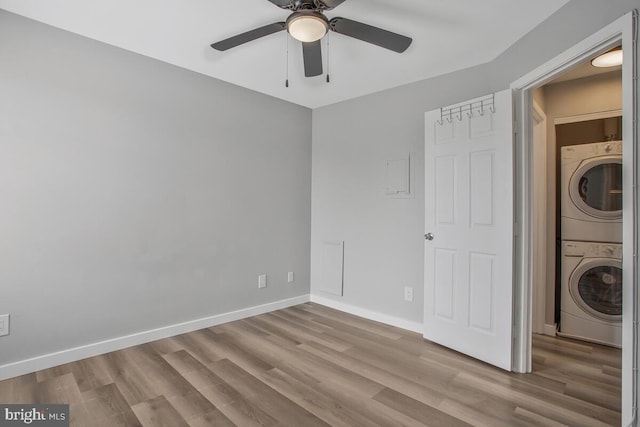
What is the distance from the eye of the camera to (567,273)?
302 cm

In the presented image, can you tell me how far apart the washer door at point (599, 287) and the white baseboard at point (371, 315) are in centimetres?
147

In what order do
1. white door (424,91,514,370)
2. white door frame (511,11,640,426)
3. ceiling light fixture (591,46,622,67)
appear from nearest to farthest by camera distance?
white door frame (511,11,640,426) < white door (424,91,514,370) < ceiling light fixture (591,46,622,67)

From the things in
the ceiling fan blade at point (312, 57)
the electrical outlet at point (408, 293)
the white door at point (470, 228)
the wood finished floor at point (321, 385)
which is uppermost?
the ceiling fan blade at point (312, 57)

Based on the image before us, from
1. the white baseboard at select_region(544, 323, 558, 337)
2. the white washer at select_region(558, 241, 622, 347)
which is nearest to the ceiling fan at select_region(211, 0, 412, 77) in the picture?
the white washer at select_region(558, 241, 622, 347)

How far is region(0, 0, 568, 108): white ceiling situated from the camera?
6.70 ft

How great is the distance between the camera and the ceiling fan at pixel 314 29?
68.0 inches

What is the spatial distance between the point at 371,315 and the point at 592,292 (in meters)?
2.01

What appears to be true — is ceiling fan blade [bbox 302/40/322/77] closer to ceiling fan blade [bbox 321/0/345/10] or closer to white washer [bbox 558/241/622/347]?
ceiling fan blade [bbox 321/0/345/10]

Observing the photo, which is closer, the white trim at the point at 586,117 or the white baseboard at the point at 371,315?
the white trim at the point at 586,117

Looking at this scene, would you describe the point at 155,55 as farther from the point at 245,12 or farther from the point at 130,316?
the point at 130,316

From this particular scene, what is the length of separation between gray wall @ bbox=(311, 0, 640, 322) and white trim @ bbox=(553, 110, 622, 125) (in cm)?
102

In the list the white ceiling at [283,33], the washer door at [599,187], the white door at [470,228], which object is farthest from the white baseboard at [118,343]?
the washer door at [599,187]

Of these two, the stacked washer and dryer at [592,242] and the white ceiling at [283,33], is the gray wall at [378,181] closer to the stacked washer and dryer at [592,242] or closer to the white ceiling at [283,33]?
the white ceiling at [283,33]

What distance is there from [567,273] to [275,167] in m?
3.11
